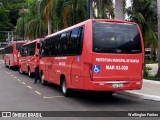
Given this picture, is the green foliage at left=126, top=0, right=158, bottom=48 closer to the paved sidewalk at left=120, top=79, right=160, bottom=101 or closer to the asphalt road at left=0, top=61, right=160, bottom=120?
the paved sidewalk at left=120, top=79, right=160, bottom=101

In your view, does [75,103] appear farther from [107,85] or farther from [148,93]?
[148,93]


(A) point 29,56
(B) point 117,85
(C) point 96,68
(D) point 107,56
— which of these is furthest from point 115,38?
(A) point 29,56

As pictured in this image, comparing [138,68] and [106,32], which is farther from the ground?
[106,32]

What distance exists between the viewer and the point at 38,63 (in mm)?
21594

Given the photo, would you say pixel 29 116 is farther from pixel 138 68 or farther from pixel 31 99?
pixel 138 68

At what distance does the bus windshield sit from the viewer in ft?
41.5

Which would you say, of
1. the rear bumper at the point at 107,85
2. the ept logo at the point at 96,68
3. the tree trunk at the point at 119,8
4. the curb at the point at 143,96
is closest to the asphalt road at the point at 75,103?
the curb at the point at 143,96

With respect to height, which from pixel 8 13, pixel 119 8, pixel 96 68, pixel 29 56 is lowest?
pixel 29 56

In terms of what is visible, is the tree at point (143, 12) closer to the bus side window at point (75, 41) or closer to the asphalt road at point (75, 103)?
the bus side window at point (75, 41)

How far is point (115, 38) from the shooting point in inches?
504

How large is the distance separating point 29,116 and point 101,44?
3.88 metres

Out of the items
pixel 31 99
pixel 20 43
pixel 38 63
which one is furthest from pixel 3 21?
pixel 31 99

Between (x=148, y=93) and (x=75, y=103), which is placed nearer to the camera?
(x=75, y=103)

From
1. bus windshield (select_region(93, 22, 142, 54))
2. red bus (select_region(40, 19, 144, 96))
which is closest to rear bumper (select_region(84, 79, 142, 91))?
red bus (select_region(40, 19, 144, 96))
